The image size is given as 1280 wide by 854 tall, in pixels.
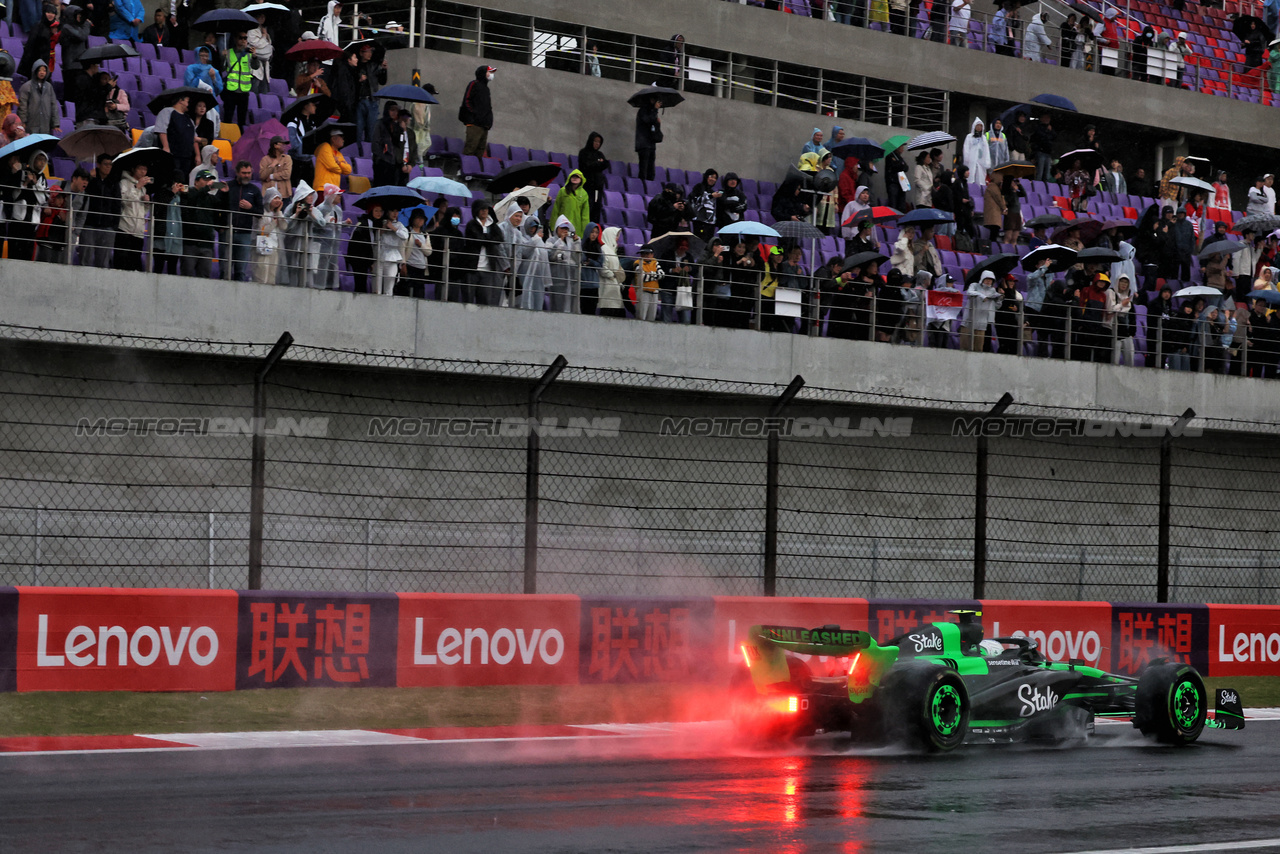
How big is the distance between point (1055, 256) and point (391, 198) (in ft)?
30.1

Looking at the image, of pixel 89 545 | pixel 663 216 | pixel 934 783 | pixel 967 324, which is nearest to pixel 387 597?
pixel 89 545

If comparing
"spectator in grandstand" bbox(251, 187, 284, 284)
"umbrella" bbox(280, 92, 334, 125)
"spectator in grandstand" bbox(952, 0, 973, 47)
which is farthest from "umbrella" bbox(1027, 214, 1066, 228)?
"spectator in grandstand" bbox(251, 187, 284, 284)

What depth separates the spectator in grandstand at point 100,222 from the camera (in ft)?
48.8

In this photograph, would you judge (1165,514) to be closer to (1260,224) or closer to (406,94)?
(406,94)

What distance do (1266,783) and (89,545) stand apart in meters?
10.1

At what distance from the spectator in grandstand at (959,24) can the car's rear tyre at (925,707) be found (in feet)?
71.7

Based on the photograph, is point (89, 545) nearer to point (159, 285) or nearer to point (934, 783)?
point (159, 285)

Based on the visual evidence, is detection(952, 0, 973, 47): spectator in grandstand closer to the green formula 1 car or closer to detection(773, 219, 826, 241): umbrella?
detection(773, 219, 826, 241): umbrella

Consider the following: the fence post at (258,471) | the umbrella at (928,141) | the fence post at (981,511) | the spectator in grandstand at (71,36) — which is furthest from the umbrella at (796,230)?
the fence post at (258,471)

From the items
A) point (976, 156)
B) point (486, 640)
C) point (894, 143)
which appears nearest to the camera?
point (486, 640)

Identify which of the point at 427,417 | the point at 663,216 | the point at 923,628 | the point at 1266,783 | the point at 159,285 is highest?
the point at 663,216

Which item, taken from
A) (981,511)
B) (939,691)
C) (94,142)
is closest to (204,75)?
(94,142)

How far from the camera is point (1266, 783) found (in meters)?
9.51

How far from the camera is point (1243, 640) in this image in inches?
669
